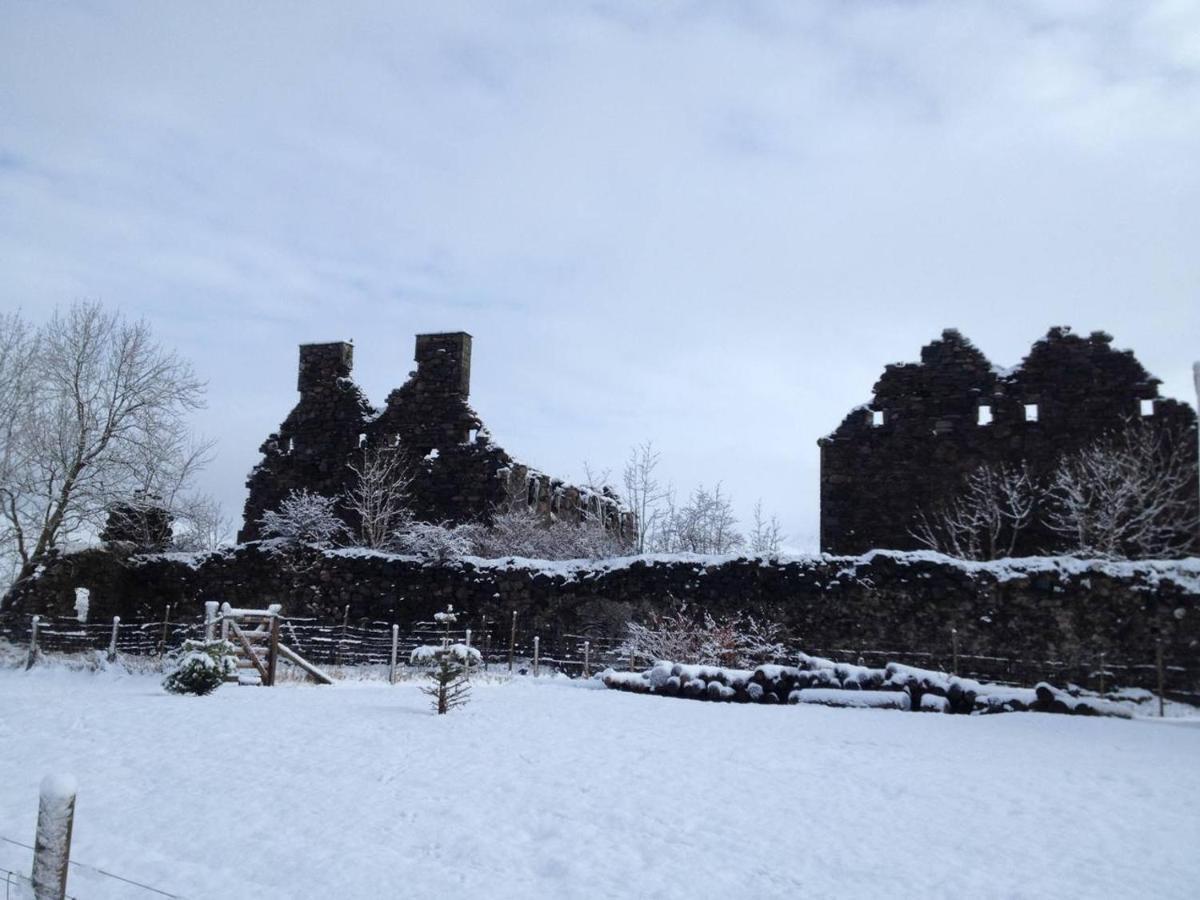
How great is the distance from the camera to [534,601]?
2483cm

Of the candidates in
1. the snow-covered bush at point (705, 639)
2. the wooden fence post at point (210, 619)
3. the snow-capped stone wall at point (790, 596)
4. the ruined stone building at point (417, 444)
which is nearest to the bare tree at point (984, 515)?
the snow-capped stone wall at point (790, 596)

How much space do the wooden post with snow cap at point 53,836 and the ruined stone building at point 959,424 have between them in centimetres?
2696

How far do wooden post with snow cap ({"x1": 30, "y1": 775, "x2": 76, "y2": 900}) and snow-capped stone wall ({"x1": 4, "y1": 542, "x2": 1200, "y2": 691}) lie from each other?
1891 cm

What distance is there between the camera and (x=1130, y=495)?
1020 inches

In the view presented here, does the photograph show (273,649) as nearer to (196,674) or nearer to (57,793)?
(196,674)

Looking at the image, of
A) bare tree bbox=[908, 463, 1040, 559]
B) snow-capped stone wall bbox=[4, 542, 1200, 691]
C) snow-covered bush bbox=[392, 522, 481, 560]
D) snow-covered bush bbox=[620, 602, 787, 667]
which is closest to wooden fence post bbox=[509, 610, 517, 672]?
snow-capped stone wall bbox=[4, 542, 1200, 691]

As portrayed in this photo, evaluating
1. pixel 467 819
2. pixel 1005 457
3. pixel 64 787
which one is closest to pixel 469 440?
pixel 1005 457

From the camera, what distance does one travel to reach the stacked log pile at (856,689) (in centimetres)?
1592

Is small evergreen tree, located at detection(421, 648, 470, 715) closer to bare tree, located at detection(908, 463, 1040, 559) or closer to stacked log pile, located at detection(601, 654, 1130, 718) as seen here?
stacked log pile, located at detection(601, 654, 1130, 718)

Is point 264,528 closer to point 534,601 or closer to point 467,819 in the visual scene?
point 534,601

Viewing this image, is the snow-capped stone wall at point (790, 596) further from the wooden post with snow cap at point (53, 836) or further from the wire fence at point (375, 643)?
the wooden post with snow cap at point (53, 836)

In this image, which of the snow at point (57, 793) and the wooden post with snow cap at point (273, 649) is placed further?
the wooden post with snow cap at point (273, 649)

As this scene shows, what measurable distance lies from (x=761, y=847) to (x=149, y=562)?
1053 inches

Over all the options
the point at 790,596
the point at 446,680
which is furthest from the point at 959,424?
the point at 446,680
